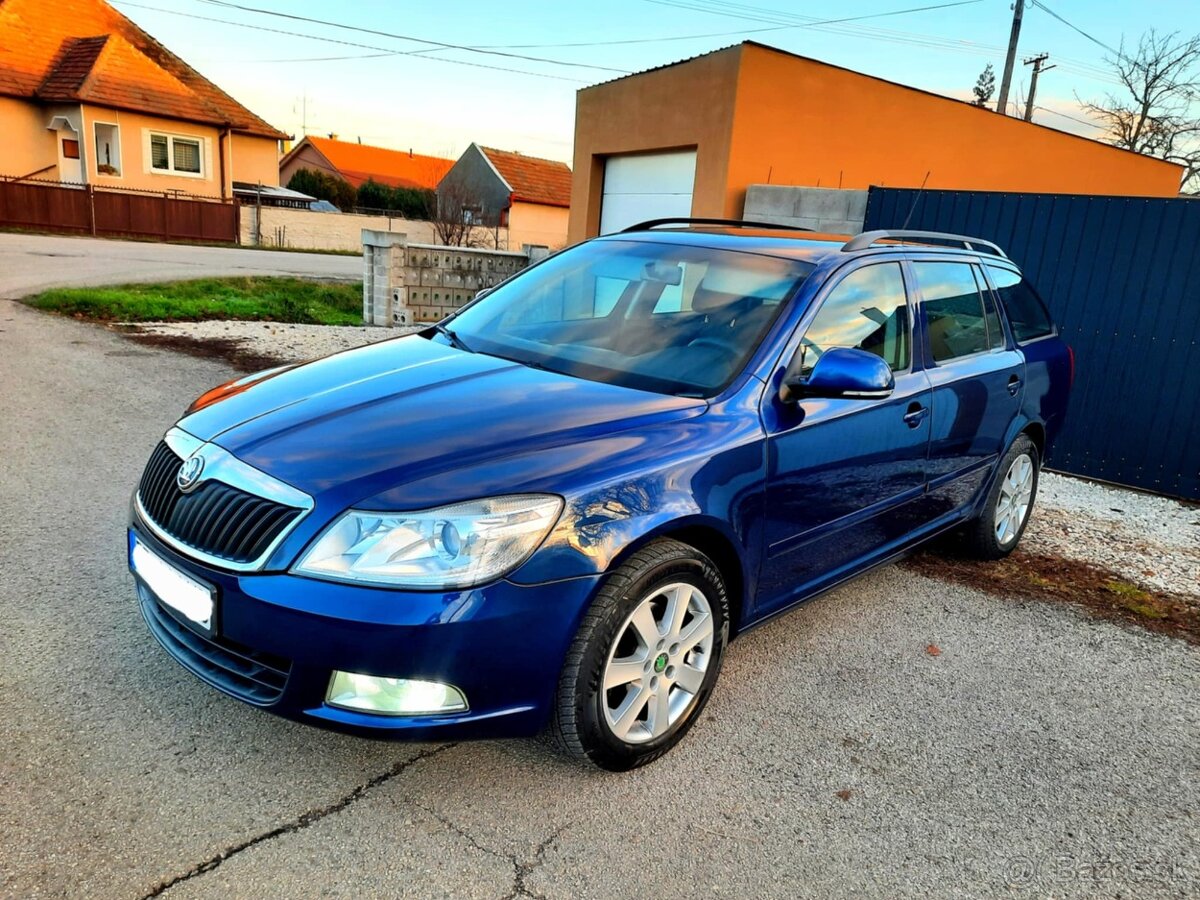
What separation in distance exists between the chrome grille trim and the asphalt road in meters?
0.67

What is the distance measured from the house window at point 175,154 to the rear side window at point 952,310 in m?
32.3

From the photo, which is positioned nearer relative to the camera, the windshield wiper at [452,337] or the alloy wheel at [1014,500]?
the windshield wiper at [452,337]

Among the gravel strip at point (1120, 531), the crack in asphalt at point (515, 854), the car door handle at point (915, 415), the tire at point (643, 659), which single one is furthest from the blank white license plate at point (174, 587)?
the car door handle at point (915, 415)

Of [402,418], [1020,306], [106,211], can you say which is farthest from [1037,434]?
[106,211]

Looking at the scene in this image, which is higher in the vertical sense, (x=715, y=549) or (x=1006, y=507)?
(x=715, y=549)

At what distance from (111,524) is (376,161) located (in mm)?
69011

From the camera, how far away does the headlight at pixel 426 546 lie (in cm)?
226

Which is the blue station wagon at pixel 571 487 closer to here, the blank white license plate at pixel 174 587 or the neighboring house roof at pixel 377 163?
the blank white license plate at pixel 174 587

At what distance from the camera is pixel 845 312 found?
11.6ft

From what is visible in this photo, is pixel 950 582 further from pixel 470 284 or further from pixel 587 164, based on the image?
pixel 587 164

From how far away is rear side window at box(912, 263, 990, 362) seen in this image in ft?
13.4

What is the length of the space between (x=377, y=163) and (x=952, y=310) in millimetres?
69608

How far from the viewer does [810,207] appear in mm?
9531

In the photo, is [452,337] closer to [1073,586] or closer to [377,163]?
[1073,586]
